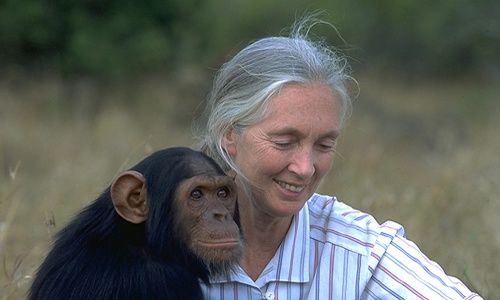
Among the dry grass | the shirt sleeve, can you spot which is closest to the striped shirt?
the shirt sleeve

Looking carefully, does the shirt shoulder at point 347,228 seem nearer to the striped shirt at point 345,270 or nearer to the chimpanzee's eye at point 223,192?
the striped shirt at point 345,270

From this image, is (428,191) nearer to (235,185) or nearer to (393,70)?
(235,185)

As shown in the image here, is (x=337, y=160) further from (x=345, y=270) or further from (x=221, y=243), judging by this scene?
(x=221, y=243)

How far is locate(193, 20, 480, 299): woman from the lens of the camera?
4.54 m

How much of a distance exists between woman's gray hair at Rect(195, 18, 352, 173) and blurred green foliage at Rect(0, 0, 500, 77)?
7786 mm

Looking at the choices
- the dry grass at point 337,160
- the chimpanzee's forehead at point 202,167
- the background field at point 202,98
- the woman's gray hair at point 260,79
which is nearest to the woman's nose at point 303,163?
the woman's gray hair at point 260,79

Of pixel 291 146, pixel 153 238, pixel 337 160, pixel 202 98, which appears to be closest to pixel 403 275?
pixel 291 146

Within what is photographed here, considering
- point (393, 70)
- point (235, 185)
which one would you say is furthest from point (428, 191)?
point (393, 70)

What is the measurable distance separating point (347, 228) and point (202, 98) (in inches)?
329

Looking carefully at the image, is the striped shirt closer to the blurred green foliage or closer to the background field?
the background field

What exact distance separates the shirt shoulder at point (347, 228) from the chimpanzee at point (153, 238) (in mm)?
645

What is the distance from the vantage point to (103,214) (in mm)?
4309

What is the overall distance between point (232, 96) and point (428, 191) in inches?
152

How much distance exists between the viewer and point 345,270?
477cm
